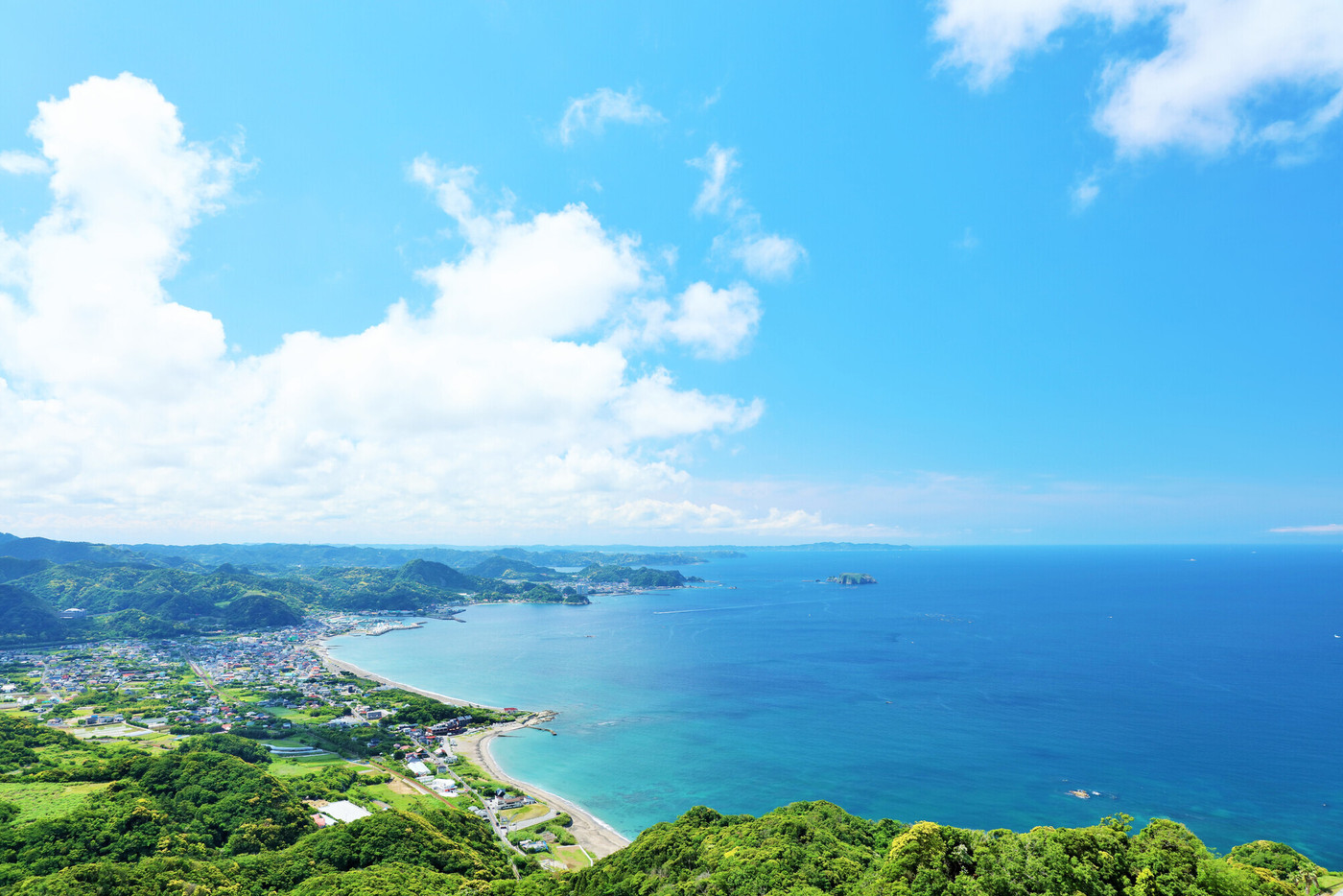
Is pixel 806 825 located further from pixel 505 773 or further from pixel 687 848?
pixel 505 773

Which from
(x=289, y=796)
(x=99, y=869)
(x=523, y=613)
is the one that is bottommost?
(x=523, y=613)

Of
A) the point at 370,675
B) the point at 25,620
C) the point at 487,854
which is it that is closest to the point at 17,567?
the point at 25,620

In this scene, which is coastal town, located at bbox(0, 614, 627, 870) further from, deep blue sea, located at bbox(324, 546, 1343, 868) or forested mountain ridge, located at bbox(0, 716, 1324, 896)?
forested mountain ridge, located at bbox(0, 716, 1324, 896)

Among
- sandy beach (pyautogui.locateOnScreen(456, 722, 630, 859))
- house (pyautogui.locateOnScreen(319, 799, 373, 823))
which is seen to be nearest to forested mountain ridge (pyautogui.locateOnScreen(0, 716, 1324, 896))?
house (pyautogui.locateOnScreen(319, 799, 373, 823))

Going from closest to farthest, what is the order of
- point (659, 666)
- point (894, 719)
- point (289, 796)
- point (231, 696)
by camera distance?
point (289, 796)
point (894, 719)
point (231, 696)
point (659, 666)

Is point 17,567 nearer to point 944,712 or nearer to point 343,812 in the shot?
point 343,812

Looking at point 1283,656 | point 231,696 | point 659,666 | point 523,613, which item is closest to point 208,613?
point 523,613

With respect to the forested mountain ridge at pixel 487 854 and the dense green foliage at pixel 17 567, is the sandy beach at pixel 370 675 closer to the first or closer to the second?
the forested mountain ridge at pixel 487 854
